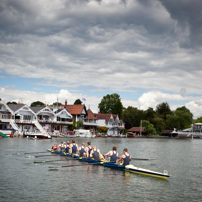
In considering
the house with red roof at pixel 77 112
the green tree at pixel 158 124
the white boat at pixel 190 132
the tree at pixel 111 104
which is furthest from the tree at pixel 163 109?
the house with red roof at pixel 77 112

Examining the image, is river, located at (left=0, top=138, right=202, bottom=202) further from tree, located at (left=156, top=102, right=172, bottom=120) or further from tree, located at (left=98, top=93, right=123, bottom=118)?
tree, located at (left=156, top=102, right=172, bottom=120)

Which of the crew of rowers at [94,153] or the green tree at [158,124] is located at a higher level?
the green tree at [158,124]

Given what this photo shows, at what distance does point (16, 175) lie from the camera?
22.1 meters

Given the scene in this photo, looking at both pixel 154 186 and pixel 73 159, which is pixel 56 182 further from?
pixel 73 159

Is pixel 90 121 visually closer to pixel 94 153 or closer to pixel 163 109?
pixel 163 109

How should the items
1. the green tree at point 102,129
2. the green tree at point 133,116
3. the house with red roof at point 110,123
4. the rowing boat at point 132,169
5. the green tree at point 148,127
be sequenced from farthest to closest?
1. the green tree at point 133,116
2. the green tree at point 148,127
3. the house with red roof at point 110,123
4. the green tree at point 102,129
5. the rowing boat at point 132,169

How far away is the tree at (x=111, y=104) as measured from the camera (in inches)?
5438

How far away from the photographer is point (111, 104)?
138 meters

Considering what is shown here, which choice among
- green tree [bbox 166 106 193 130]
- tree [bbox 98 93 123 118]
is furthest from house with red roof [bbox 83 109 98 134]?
green tree [bbox 166 106 193 130]

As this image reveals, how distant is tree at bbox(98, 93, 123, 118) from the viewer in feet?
453

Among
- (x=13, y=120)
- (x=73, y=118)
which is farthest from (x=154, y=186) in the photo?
(x=73, y=118)

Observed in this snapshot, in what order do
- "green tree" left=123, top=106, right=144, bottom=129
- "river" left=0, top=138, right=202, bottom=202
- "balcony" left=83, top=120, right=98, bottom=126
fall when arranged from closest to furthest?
1. "river" left=0, top=138, right=202, bottom=202
2. "balcony" left=83, top=120, right=98, bottom=126
3. "green tree" left=123, top=106, right=144, bottom=129

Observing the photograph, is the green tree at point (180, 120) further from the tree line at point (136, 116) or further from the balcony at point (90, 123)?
the balcony at point (90, 123)

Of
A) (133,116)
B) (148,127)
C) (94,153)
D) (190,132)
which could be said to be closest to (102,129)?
(148,127)
